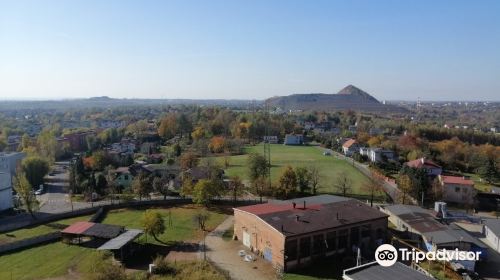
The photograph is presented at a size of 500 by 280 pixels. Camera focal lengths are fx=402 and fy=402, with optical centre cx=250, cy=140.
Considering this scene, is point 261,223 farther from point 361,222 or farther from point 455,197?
point 455,197

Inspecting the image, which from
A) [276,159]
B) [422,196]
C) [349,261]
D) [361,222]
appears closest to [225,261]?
[349,261]

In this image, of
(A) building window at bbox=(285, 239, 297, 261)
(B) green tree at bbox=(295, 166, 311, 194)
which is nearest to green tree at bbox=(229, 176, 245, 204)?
(B) green tree at bbox=(295, 166, 311, 194)

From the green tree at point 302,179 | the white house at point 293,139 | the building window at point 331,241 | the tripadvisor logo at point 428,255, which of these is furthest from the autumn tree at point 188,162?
the white house at point 293,139

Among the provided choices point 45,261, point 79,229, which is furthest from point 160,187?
point 45,261

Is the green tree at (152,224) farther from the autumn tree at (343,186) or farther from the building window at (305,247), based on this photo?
the autumn tree at (343,186)

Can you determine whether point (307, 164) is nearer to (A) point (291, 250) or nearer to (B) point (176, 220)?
(B) point (176, 220)

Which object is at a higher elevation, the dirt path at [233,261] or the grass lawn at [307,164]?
the grass lawn at [307,164]
